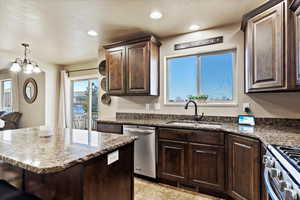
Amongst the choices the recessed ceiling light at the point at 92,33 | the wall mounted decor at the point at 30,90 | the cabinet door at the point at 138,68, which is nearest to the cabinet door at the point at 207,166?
the cabinet door at the point at 138,68

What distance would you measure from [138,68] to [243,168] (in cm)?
217

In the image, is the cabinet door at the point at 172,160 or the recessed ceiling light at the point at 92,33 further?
the recessed ceiling light at the point at 92,33

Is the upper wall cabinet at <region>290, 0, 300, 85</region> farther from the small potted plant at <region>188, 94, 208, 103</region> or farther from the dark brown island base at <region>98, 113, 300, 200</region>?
the small potted plant at <region>188, 94, 208, 103</region>

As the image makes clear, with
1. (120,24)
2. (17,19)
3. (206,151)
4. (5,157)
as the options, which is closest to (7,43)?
(17,19)

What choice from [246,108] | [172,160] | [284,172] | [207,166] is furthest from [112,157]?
[246,108]

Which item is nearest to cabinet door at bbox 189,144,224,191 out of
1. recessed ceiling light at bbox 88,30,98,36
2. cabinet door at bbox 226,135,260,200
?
cabinet door at bbox 226,135,260,200

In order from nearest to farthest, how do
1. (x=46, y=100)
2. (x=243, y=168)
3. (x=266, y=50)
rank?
(x=243, y=168), (x=266, y=50), (x=46, y=100)

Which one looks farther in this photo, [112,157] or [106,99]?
[106,99]

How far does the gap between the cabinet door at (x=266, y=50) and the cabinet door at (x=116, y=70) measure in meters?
2.07

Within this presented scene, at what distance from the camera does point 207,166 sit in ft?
7.01

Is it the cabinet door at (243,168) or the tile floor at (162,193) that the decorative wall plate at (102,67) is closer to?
the tile floor at (162,193)

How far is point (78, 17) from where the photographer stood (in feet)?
7.97

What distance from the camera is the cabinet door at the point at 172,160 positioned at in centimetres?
228

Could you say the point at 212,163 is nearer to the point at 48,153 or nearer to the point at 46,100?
the point at 48,153
